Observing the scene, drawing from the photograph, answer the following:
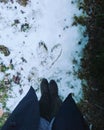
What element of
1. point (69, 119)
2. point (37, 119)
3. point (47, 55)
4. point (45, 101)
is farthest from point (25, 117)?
point (47, 55)

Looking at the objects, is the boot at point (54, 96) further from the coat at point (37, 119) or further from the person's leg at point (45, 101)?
the coat at point (37, 119)

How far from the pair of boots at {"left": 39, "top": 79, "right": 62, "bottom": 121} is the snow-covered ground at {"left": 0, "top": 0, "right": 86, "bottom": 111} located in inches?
4.2

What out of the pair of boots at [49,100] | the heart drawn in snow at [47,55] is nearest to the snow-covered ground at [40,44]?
the heart drawn in snow at [47,55]

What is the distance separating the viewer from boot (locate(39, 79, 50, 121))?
8.11 ft

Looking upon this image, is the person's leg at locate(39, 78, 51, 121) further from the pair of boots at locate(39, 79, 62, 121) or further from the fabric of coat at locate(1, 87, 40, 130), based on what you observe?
the fabric of coat at locate(1, 87, 40, 130)

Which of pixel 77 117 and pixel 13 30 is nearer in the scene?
pixel 77 117

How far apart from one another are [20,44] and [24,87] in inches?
15.4

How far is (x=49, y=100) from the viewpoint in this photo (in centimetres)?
260

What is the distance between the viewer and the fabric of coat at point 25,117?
2057mm

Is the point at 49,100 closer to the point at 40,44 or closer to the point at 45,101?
the point at 45,101

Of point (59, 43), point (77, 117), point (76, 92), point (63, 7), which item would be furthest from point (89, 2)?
point (77, 117)

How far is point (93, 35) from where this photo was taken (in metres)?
2.78

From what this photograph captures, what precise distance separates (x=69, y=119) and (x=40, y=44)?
2.90 feet

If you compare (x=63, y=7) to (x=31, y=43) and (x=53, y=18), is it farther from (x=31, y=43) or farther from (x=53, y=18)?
(x=31, y=43)
